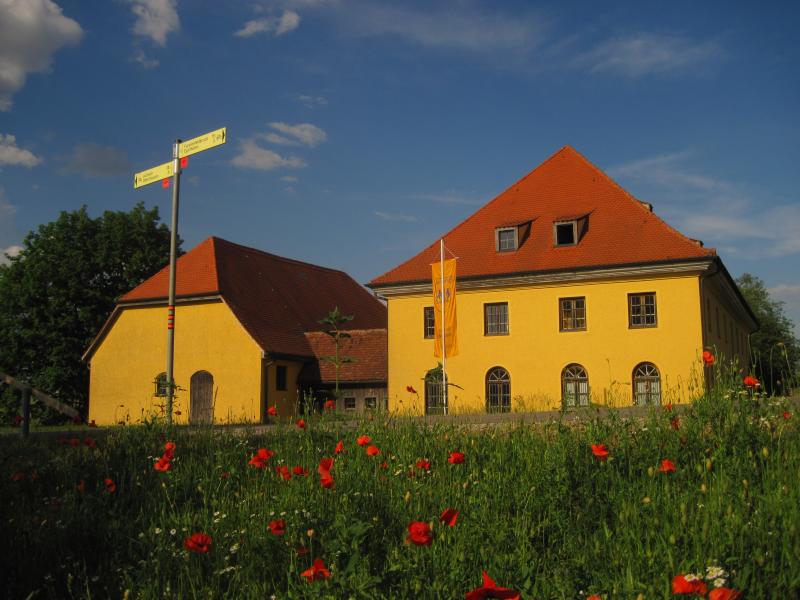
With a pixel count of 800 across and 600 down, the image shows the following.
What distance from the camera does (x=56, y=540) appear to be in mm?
6500

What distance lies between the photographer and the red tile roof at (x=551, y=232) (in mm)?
30719

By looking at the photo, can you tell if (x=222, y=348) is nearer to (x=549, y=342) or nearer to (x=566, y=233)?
(x=549, y=342)

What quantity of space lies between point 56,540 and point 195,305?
32.7 metres

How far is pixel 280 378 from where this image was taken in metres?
37.4

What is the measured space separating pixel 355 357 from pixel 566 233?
11.7 m

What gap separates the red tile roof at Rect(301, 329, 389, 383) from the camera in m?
37.3

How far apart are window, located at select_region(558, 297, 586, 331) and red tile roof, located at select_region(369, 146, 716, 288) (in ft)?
4.51

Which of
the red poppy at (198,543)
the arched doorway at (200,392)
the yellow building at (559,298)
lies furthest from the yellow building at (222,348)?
the red poppy at (198,543)

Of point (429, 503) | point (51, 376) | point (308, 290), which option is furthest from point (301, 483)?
point (51, 376)

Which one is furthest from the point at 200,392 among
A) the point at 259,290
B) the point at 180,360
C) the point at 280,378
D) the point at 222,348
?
the point at 259,290

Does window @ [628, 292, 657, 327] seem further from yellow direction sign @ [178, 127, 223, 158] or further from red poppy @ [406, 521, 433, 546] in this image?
red poppy @ [406, 521, 433, 546]

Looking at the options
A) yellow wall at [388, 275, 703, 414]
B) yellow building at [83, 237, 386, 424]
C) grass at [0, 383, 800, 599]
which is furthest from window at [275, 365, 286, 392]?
grass at [0, 383, 800, 599]

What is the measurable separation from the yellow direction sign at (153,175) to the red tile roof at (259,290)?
13245mm

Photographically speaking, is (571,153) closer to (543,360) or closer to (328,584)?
(543,360)
